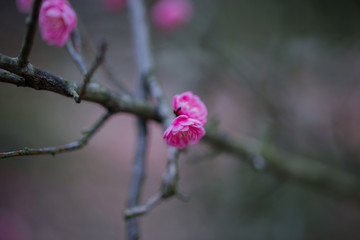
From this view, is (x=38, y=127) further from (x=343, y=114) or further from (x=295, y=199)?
(x=343, y=114)

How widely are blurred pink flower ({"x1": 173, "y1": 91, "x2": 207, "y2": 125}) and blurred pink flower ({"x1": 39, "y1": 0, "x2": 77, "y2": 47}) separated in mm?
452

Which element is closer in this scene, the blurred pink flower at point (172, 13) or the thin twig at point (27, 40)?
the thin twig at point (27, 40)

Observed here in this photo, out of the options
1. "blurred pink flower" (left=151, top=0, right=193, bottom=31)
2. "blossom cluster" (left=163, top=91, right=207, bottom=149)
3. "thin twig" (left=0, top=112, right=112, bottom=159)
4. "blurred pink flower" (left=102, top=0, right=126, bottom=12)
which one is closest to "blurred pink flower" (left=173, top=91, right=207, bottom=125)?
"blossom cluster" (left=163, top=91, right=207, bottom=149)

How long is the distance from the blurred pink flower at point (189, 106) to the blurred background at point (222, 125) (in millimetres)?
1117

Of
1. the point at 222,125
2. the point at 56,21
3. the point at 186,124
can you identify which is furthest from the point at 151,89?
the point at 222,125

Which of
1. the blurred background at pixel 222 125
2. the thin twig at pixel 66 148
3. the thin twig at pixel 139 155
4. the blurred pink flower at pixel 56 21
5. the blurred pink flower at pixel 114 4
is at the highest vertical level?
the blurred pink flower at pixel 56 21

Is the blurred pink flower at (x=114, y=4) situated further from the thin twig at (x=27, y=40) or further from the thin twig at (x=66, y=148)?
the thin twig at (x=27, y=40)

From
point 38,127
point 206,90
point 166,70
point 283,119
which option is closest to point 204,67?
point 206,90

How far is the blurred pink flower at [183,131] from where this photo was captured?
26.9 inches

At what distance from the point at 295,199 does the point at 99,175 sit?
2.60 m

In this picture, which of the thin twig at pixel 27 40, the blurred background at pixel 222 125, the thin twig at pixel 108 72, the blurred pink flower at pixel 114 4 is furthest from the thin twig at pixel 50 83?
the blurred pink flower at pixel 114 4

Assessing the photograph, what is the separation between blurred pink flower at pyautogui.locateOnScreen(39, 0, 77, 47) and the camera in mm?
852

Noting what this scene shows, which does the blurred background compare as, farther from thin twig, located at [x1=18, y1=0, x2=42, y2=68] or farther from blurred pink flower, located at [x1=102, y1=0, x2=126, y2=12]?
thin twig, located at [x1=18, y1=0, x2=42, y2=68]

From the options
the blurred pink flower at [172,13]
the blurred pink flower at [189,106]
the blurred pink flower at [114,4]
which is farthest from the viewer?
the blurred pink flower at [114,4]
